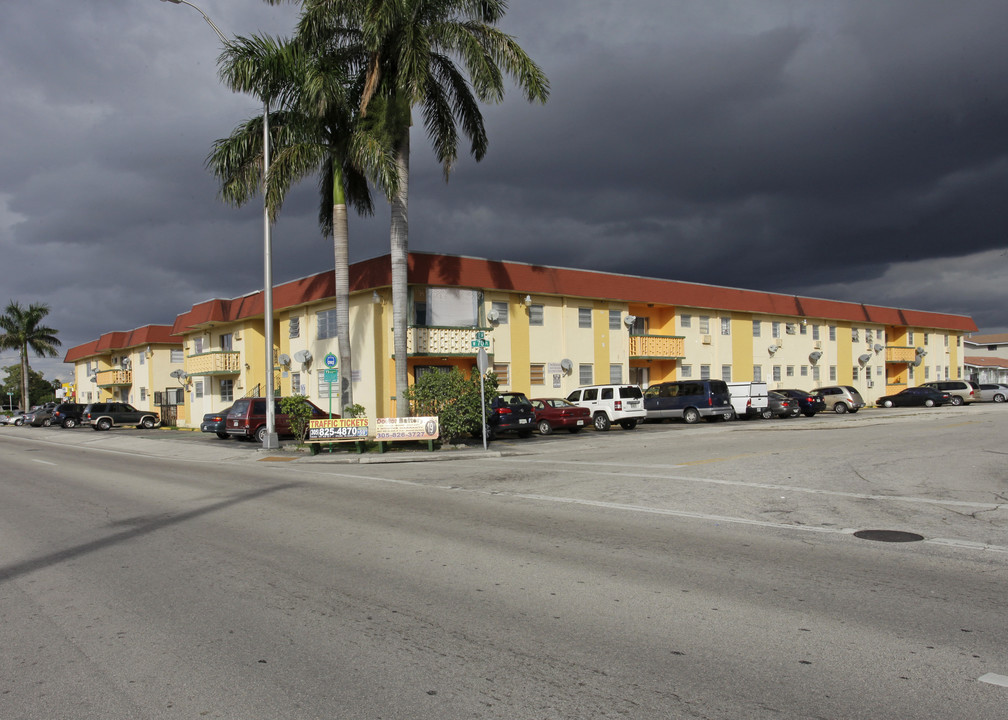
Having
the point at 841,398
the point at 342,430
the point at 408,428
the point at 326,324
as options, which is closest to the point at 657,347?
the point at 841,398

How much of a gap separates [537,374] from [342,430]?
13820 mm

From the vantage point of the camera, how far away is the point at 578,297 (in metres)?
34.6

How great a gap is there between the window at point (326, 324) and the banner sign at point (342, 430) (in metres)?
11.2

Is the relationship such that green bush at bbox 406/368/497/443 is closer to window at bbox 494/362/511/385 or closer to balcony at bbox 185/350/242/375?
window at bbox 494/362/511/385

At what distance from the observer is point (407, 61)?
70.9 feet

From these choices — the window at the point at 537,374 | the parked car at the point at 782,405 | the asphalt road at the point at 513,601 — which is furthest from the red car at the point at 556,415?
the asphalt road at the point at 513,601

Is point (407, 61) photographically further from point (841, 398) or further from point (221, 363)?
point (841, 398)

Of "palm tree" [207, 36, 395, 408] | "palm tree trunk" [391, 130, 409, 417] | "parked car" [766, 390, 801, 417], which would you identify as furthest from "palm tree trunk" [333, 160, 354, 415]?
"parked car" [766, 390, 801, 417]

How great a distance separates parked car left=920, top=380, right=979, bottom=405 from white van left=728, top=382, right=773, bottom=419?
849 inches

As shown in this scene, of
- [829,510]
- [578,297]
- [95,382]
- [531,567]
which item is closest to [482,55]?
[578,297]

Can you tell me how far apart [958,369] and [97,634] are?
69.6 meters

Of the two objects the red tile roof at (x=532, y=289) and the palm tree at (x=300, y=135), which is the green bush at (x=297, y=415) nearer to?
the palm tree at (x=300, y=135)

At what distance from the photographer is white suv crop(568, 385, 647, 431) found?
30344 mm

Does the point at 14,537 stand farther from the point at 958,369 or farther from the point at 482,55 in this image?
the point at 958,369
